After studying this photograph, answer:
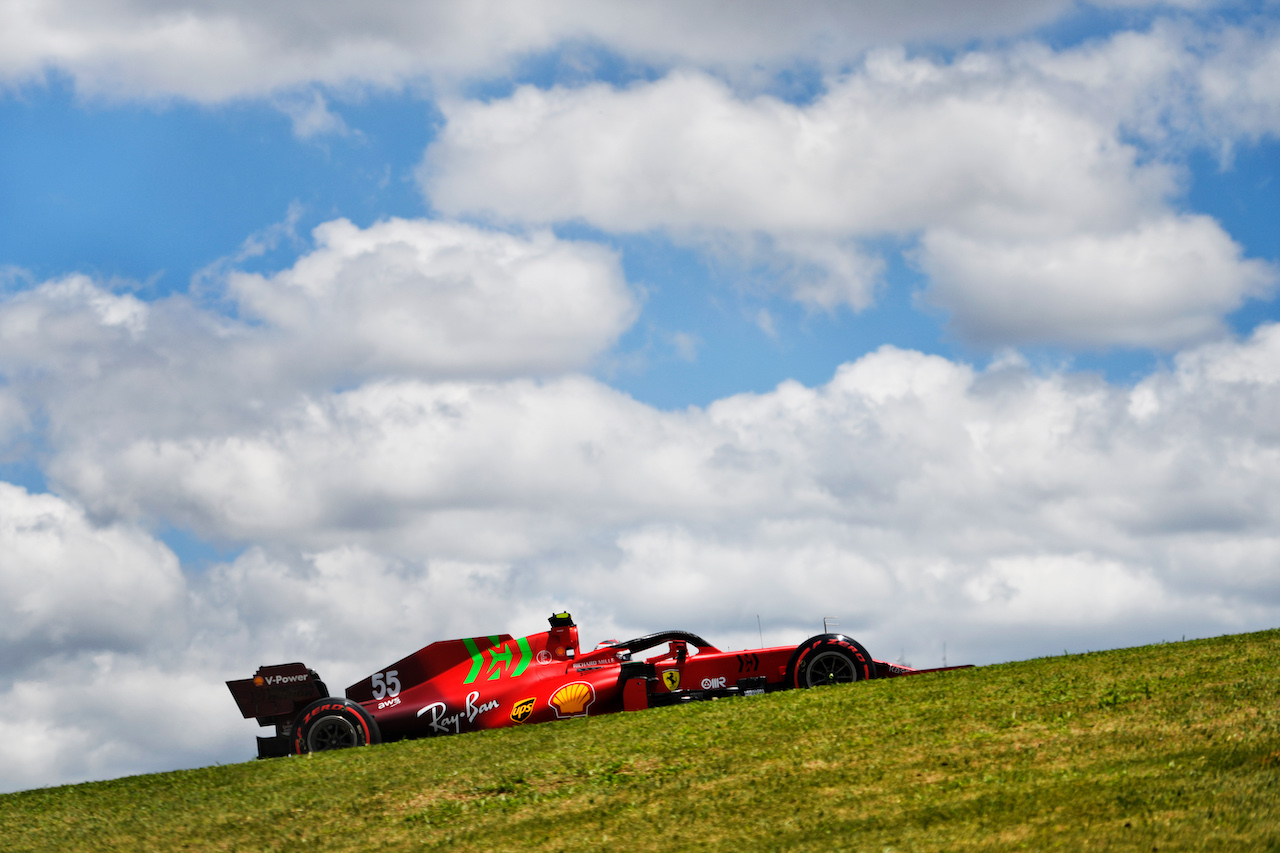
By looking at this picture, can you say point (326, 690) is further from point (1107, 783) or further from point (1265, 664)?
point (1265, 664)

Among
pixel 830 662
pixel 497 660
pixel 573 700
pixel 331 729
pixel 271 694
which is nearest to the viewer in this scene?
pixel 331 729

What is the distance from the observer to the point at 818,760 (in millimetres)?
10305

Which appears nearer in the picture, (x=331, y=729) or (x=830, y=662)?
(x=331, y=729)

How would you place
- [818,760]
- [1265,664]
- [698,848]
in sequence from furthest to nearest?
[1265,664], [818,760], [698,848]

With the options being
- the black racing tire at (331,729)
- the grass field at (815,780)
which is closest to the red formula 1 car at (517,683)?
the black racing tire at (331,729)

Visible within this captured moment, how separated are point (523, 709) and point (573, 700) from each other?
673 millimetres

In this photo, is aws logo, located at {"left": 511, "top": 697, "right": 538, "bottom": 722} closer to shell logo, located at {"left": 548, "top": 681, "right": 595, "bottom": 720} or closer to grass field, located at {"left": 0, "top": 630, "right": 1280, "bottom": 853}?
shell logo, located at {"left": 548, "top": 681, "right": 595, "bottom": 720}

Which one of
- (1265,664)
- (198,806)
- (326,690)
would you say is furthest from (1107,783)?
(326,690)

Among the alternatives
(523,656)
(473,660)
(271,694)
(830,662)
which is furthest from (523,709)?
(830,662)

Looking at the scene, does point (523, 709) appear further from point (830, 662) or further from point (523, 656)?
point (830, 662)

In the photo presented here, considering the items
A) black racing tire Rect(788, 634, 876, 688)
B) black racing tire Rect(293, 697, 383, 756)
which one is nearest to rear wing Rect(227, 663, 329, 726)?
A: black racing tire Rect(293, 697, 383, 756)

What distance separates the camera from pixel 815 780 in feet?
31.8

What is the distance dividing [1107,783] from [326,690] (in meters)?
10.4

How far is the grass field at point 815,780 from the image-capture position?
324 inches
